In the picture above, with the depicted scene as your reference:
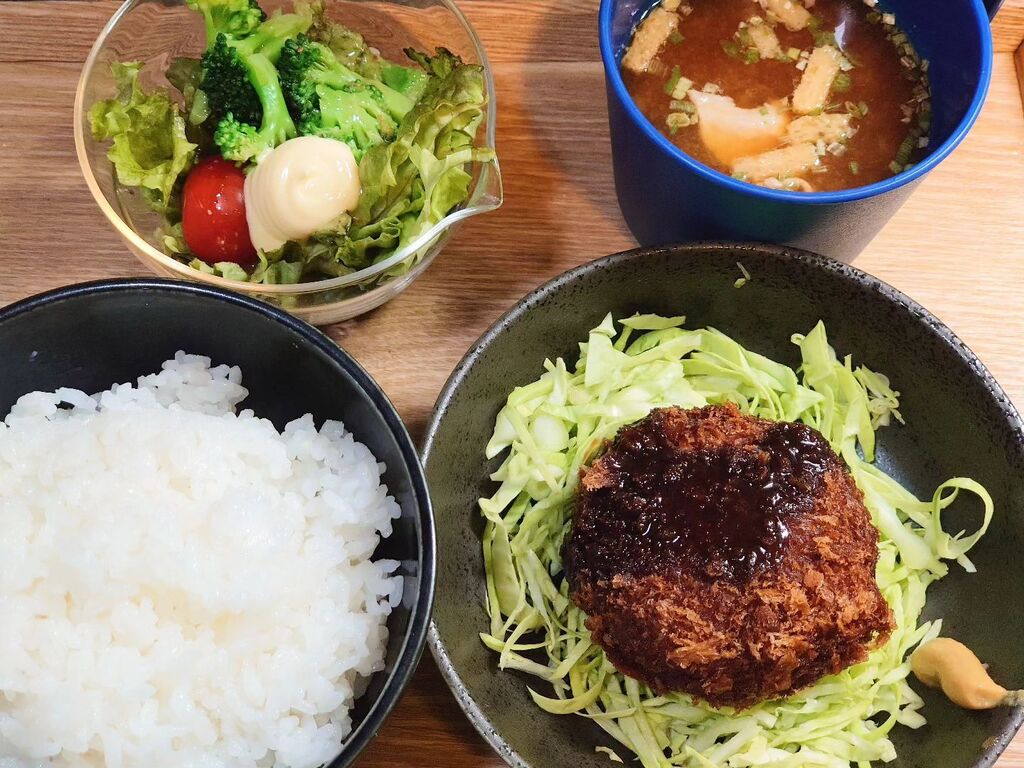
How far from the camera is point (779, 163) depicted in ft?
5.86

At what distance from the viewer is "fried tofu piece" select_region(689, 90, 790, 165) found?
1814mm

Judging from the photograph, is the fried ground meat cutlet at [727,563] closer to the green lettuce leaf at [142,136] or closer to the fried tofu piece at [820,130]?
the fried tofu piece at [820,130]

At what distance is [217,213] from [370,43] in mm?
564

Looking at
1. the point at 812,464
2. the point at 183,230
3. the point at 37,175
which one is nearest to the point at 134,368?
the point at 183,230

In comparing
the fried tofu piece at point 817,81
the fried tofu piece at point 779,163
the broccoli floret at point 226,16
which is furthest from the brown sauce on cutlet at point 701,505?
→ the broccoli floret at point 226,16

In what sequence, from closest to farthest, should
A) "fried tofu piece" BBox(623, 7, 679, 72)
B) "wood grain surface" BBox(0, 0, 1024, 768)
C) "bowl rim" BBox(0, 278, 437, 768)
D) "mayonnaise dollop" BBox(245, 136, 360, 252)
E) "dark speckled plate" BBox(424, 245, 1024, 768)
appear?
1. "bowl rim" BBox(0, 278, 437, 768)
2. "dark speckled plate" BBox(424, 245, 1024, 768)
3. "mayonnaise dollop" BBox(245, 136, 360, 252)
4. "fried tofu piece" BBox(623, 7, 679, 72)
5. "wood grain surface" BBox(0, 0, 1024, 768)

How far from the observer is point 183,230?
6.18 ft

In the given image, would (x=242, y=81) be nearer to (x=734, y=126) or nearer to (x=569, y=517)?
(x=734, y=126)

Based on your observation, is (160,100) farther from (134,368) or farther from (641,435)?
(641,435)

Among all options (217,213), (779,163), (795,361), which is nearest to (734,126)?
(779,163)

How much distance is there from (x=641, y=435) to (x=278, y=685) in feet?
2.45

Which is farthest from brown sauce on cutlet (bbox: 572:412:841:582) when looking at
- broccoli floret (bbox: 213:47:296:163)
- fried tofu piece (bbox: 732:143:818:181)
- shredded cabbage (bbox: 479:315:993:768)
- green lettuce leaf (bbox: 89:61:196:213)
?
green lettuce leaf (bbox: 89:61:196:213)

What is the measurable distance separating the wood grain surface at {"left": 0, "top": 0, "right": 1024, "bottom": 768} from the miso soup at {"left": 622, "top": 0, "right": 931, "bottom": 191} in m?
0.33

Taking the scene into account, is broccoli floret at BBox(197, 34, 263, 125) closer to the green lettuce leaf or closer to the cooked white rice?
the green lettuce leaf
